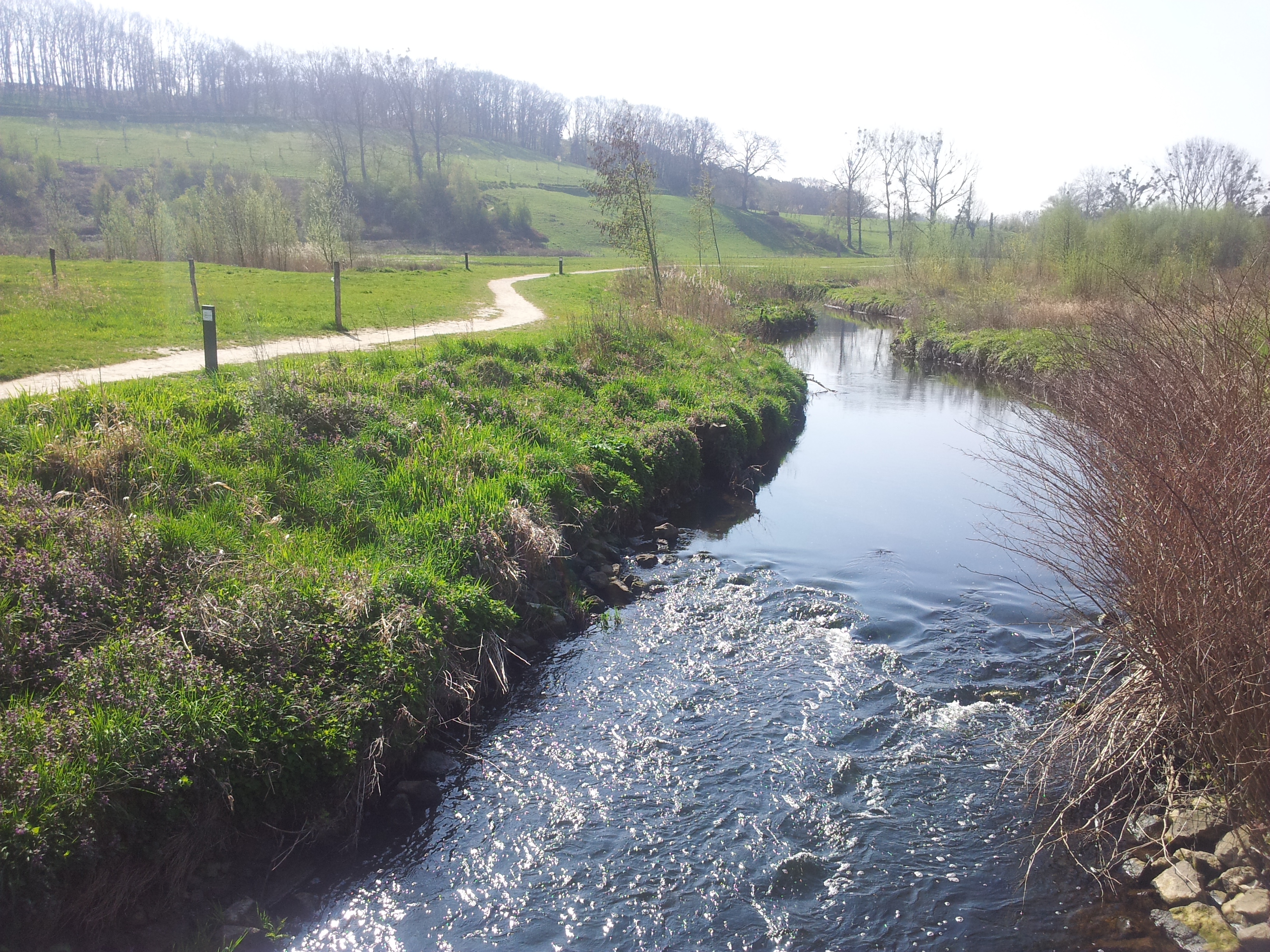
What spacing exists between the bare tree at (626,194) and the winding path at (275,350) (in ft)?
13.5

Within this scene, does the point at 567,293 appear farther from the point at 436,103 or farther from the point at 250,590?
the point at 436,103

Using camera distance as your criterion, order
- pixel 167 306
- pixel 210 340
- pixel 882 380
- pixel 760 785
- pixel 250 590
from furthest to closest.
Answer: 1. pixel 882 380
2. pixel 167 306
3. pixel 210 340
4. pixel 250 590
5. pixel 760 785

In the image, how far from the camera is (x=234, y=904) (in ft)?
14.6

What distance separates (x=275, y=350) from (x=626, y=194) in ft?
51.0

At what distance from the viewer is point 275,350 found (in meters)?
14.6

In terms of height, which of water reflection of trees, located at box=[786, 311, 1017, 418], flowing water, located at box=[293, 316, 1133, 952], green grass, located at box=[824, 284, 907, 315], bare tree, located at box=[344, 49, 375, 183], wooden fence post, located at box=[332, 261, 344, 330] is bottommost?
flowing water, located at box=[293, 316, 1133, 952]

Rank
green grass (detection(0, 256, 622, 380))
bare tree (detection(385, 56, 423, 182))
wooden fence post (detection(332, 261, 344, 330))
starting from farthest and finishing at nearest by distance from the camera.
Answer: bare tree (detection(385, 56, 423, 182))
wooden fence post (detection(332, 261, 344, 330))
green grass (detection(0, 256, 622, 380))

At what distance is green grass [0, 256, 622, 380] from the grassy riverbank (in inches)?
145

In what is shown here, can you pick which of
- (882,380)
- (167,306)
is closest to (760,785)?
(167,306)

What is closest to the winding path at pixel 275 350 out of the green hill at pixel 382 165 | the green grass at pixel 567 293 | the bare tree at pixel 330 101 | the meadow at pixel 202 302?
the meadow at pixel 202 302

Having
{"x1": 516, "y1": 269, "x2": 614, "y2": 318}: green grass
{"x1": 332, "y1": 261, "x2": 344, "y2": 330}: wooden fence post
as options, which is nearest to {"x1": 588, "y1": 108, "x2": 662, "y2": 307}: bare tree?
{"x1": 516, "y1": 269, "x2": 614, "y2": 318}: green grass

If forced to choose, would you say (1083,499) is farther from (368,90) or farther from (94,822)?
(368,90)

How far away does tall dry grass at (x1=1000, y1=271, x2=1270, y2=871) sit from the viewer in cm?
440

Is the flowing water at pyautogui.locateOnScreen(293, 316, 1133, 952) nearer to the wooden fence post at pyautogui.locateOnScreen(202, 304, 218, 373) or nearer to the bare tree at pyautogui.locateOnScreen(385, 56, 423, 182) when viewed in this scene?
the wooden fence post at pyautogui.locateOnScreen(202, 304, 218, 373)
